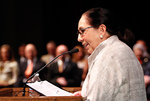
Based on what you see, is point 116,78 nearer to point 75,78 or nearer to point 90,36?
point 90,36

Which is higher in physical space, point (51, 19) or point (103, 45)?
point (103, 45)

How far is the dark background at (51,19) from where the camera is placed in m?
7.57

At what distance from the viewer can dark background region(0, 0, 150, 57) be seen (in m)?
7.57

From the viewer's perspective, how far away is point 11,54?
198 inches

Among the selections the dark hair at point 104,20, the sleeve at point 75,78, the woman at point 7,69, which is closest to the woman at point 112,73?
the dark hair at point 104,20

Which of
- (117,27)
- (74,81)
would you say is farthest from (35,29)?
(117,27)

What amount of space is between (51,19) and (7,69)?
3.41 metres

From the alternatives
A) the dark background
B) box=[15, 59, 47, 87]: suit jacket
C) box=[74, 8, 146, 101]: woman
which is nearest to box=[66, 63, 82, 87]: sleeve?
box=[15, 59, 47, 87]: suit jacket

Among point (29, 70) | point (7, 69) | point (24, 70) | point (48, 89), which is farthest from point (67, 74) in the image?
point (48, 89)

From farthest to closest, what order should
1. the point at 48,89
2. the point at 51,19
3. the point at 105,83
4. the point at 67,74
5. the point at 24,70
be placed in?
the point at 51,19 < the point at 24,70 < the point at 67,74 < the point at 48,89 < the point at 105,83

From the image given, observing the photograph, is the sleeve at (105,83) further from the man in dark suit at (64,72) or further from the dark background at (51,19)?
the dark background at (51,19)

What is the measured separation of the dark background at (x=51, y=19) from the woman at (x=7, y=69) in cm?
256

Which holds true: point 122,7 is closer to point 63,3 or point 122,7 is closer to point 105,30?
point 63,3

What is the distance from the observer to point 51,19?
25.7 feet
